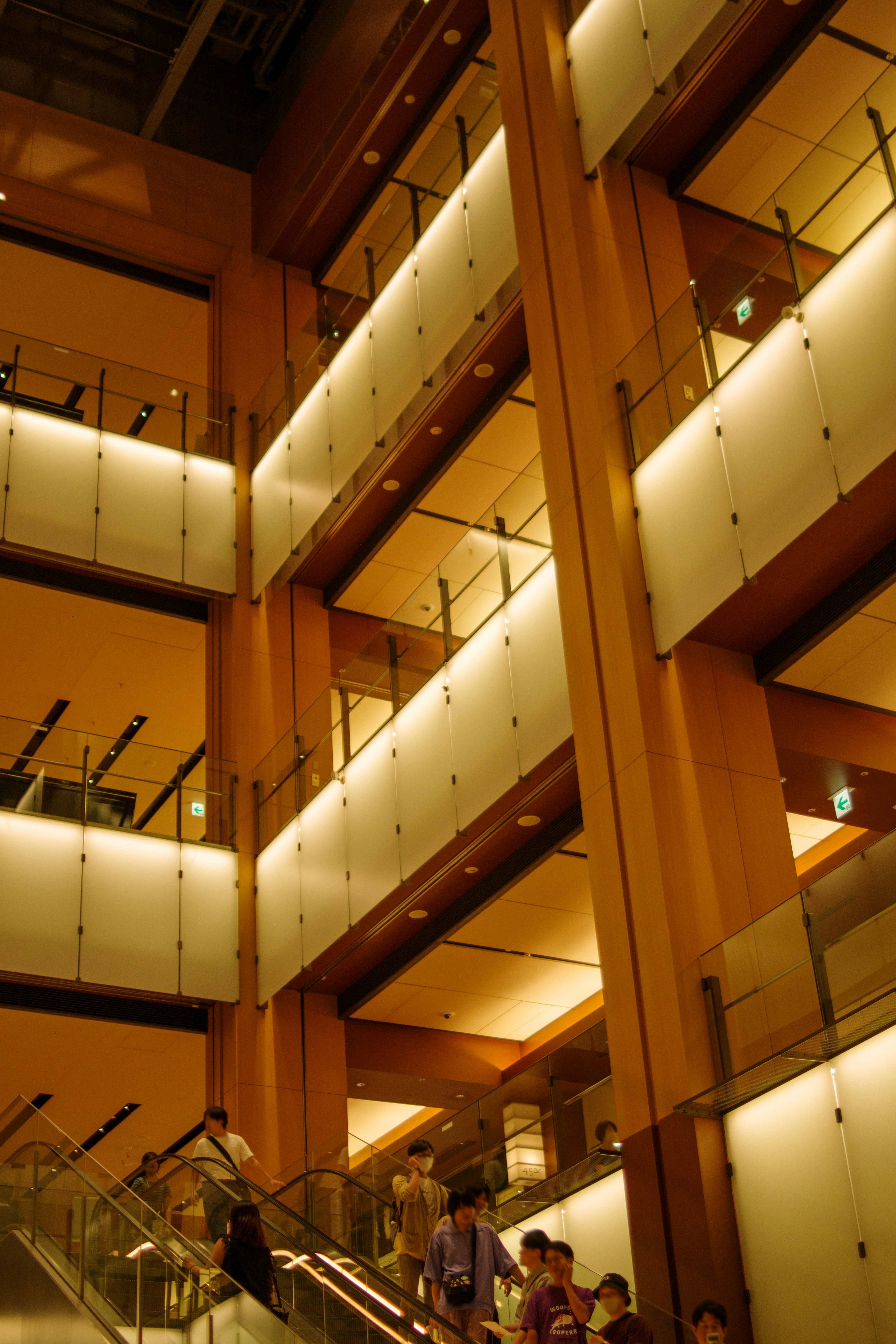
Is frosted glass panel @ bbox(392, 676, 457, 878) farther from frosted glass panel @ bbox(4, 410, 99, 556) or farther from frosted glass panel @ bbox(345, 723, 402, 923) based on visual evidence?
frosted glass panel @ bbox(4, 410, 99, 556)

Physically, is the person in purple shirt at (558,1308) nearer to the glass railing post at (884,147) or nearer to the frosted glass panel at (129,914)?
the glass railing post at (884,147)

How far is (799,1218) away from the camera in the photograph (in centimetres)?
878

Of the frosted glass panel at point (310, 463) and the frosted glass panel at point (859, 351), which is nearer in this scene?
the frosted glass panel at point (859, 351)

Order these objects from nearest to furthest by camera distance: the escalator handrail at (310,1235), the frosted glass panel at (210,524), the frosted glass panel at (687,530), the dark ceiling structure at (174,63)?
the escalator handrail at (310,1235) < the frosted glass panel at (687,530) < the frosted glass panel at (210,524) < the dark ceiling structure at (174,63)

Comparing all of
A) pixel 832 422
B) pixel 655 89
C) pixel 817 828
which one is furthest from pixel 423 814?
pixel 655 89

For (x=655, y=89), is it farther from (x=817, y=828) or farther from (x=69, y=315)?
(x=69, y=315)

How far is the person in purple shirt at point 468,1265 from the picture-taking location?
320 inches

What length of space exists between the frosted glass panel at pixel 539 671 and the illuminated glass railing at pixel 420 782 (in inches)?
0.5

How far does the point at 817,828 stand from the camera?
50.7 ft

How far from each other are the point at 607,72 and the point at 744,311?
405 centimetres

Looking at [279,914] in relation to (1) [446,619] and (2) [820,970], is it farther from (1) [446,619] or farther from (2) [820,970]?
(2) [820,970]

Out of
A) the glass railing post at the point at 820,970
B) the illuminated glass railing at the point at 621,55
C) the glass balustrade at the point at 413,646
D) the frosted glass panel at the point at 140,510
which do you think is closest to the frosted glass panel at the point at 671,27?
the illuminated glass railing at the point at 621,55

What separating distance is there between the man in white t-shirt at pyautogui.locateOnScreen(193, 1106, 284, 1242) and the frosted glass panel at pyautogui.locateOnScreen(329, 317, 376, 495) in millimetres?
8622

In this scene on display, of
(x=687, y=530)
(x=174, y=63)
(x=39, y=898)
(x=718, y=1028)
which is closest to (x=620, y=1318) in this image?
(x=718, y=1028)
